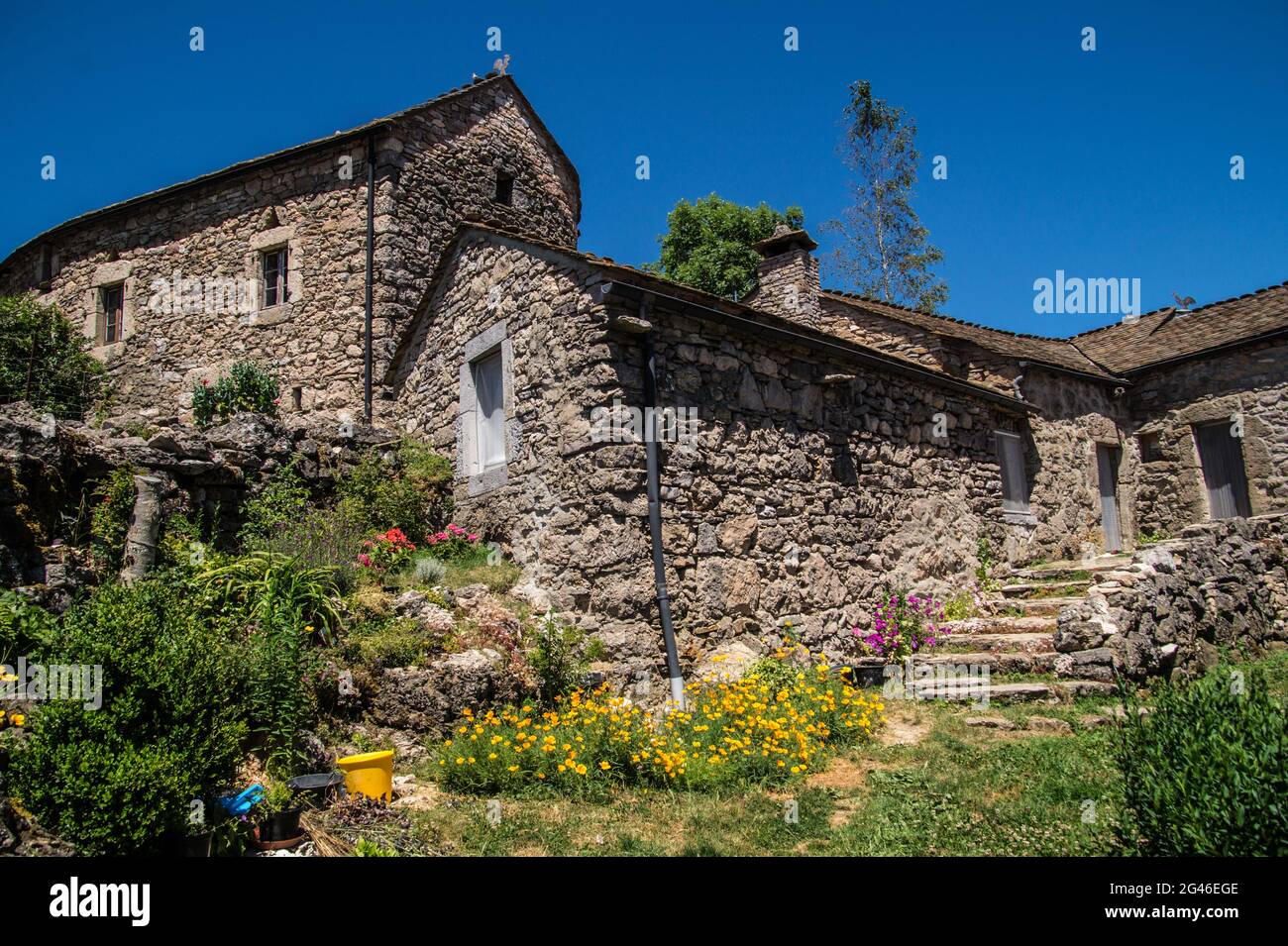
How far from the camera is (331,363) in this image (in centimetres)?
1376

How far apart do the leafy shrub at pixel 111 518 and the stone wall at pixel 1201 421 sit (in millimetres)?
17015

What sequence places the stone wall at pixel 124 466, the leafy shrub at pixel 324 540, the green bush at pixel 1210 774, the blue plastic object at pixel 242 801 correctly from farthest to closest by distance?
the leafy shrub at pixel 324 540, the stone wall at pixel 124 466, the blue plastic object at pixel 242 801, the green bush at pixel 1210 774

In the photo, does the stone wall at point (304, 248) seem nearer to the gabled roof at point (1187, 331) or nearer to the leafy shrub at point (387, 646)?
the leafy shrub at point (387, 646)

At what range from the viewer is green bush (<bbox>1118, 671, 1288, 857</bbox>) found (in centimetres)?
343

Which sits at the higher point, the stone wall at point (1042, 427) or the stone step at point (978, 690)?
the stone wall at point (1042, 427)

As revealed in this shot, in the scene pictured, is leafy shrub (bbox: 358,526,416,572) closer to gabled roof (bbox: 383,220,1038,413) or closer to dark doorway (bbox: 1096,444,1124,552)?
gabled roof (bbox: 383,220,1038,413)

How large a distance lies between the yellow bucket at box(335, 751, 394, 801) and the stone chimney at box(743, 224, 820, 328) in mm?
10677

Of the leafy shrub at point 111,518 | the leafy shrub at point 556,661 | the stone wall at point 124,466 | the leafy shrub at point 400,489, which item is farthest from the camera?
the leafy shrub at point 400,489

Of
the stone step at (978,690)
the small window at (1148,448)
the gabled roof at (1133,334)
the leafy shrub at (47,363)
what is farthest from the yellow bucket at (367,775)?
the small window at (1148,448)

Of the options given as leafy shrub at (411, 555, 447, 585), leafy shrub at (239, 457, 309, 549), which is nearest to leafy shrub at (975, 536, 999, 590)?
leafy shrub at (411, 555, 447, 585)

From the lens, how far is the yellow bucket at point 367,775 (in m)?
5.57

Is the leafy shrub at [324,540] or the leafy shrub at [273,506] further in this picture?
the leafy shrub at [273,506]

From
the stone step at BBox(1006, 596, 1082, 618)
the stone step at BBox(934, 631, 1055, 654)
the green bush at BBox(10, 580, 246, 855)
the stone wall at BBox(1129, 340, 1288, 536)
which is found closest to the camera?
the green bush at BBox(10, 580, 246, 855)

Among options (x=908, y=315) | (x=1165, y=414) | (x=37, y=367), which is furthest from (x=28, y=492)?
(x=1165, y=414)
